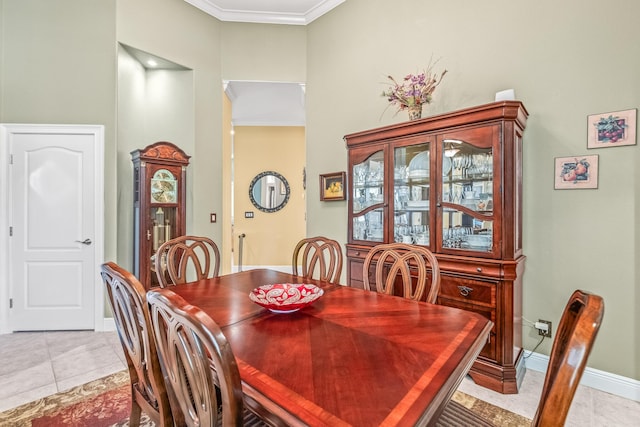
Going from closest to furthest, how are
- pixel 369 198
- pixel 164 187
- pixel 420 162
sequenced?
pixel 420 162 < pixel 369 198 < pixel 164 187

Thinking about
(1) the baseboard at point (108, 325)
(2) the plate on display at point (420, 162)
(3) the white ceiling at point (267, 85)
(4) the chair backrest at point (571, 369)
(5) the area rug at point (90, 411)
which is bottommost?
(5) the area rug at point (90, 411)

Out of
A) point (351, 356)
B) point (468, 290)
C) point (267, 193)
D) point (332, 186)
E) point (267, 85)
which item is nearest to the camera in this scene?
point (351, 356)

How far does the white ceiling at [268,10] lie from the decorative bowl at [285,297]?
3481 mm

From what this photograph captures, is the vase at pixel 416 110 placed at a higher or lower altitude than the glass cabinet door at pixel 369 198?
higher

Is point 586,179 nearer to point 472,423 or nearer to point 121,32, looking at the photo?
point 472,423

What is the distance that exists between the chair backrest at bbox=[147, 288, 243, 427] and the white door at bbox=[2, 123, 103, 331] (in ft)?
9.55

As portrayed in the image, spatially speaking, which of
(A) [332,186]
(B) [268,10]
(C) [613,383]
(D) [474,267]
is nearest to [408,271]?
(D) [474,267]

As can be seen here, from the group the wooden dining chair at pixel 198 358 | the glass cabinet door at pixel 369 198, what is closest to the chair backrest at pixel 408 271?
the glass cabinet door at pixel 369 198

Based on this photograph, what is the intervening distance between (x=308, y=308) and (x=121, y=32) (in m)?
3.47

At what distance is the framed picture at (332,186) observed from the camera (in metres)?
3.46

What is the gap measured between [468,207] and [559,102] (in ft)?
3.29

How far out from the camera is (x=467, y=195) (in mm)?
2242

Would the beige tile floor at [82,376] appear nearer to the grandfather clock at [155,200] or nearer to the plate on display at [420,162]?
the grandfather clock at [155,200]

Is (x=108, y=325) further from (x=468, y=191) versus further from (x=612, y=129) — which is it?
(x=612, y=129)
